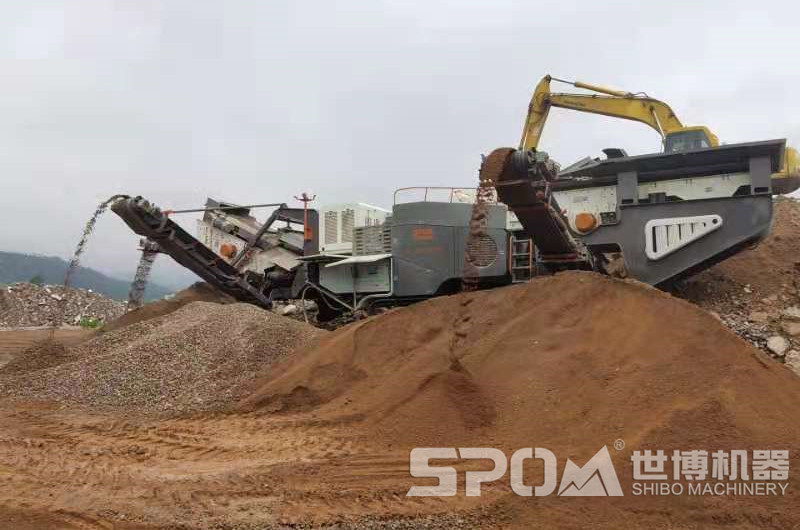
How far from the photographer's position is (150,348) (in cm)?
890

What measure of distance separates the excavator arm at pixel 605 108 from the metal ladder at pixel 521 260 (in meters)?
3.98

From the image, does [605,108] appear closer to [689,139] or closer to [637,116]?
[637,116]

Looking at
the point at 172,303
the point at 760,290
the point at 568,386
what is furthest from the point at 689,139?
the point at 172,303

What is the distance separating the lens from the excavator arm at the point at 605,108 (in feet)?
40.6

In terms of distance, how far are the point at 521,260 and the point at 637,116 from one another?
15.6 feet

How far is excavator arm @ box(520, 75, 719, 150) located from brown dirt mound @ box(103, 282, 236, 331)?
25.4 feet

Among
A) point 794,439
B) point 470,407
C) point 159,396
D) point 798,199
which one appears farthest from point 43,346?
point 798,199

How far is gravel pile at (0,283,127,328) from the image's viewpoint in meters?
20.0

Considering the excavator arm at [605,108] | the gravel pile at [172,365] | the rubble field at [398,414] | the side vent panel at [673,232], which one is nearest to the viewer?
the rubble field at [398,414]

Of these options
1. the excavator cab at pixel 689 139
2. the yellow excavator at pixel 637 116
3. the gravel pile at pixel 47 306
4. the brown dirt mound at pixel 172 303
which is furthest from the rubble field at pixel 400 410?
the gravel pile at pixel 47 306

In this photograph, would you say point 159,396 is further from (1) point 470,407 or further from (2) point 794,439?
(2) point 794,439

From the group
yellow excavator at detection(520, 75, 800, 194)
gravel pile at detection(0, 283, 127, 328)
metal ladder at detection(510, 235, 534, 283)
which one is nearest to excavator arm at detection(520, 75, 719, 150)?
yellow excavator at detection(520, 75, 800, 194)

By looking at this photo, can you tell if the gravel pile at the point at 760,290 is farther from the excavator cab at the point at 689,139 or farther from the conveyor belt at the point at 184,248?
the conveyor belt at the point at 184,248

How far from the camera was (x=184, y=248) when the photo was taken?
43.8 ft
